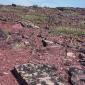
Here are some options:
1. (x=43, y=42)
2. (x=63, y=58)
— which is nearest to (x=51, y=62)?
(x=63, y=58)

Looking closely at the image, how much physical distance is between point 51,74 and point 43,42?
4.14 m

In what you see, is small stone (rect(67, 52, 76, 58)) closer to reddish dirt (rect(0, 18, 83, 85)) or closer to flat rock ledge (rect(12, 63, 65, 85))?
reddish dirt (rect(0, 18, 83, 85))

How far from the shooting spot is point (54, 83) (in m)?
8.63

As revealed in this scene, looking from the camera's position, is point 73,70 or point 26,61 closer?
point 73,70

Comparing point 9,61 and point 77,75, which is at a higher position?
point 9,61

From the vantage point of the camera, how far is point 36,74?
907 cm

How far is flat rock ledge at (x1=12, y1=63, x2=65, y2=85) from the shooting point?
8664mm

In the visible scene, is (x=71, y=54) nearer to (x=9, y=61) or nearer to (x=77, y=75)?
(x=77, y=75)

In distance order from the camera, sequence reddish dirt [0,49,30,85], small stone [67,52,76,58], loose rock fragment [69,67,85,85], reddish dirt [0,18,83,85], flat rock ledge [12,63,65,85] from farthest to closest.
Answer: small stone [67,52,76,58] < reddish dirt [0,18,83,85] < loose rock fragment [69,67,85,85] < reddish dirt [0,49,30,85] < flat rock ledge [12,63,65,85]

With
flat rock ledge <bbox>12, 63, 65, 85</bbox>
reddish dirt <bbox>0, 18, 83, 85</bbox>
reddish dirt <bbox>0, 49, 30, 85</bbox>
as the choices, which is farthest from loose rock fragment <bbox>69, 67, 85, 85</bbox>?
reddish dirt <bbox>0, 49, 30, 85</bbox>

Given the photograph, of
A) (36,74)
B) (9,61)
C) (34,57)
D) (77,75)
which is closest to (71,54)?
(34,57)

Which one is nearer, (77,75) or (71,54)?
(77,75)

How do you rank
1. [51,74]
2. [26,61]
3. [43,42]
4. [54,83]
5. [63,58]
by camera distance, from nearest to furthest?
[54,83] → [51,74] → [26,61] → [63,58] → [43,42]

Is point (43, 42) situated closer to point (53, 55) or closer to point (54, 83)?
point (53, 55)
